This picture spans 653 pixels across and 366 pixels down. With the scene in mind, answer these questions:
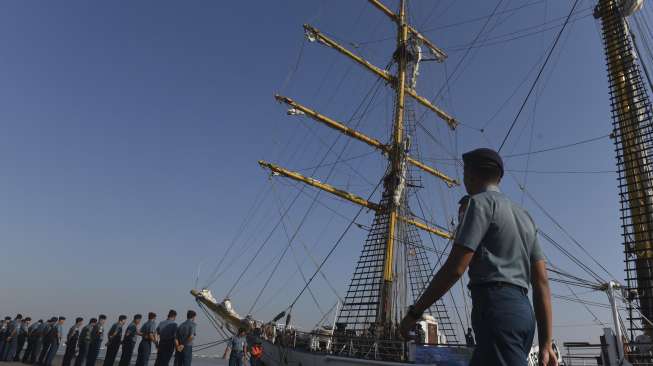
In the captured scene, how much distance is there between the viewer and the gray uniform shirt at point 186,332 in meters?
9.02

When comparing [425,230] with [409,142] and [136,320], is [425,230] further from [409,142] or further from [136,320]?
[136,320]

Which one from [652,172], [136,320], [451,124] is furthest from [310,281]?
[451,124]

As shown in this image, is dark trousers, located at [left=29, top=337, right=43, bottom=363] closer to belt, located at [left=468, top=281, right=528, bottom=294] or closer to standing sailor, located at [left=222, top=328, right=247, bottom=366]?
standing sailor, located at [left=222, top=328, right=247, bottom=366]

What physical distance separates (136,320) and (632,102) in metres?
15.8

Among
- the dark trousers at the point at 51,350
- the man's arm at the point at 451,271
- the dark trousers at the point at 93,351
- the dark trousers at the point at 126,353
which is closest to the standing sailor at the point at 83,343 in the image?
the dark trousers at the point at 93,351

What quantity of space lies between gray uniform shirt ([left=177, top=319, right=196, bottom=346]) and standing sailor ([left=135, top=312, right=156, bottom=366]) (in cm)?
85

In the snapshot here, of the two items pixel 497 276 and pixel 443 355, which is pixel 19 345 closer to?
pixel 443 355

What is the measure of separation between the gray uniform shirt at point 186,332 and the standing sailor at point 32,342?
787cm

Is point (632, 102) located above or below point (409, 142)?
below

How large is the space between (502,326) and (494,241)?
1.19 feet

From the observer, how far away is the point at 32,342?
46.2 feet

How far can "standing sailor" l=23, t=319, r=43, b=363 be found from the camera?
1376cm

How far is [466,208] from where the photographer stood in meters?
1.88

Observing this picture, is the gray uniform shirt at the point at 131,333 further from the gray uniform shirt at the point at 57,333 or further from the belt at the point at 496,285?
the belt at the point at 496,285
